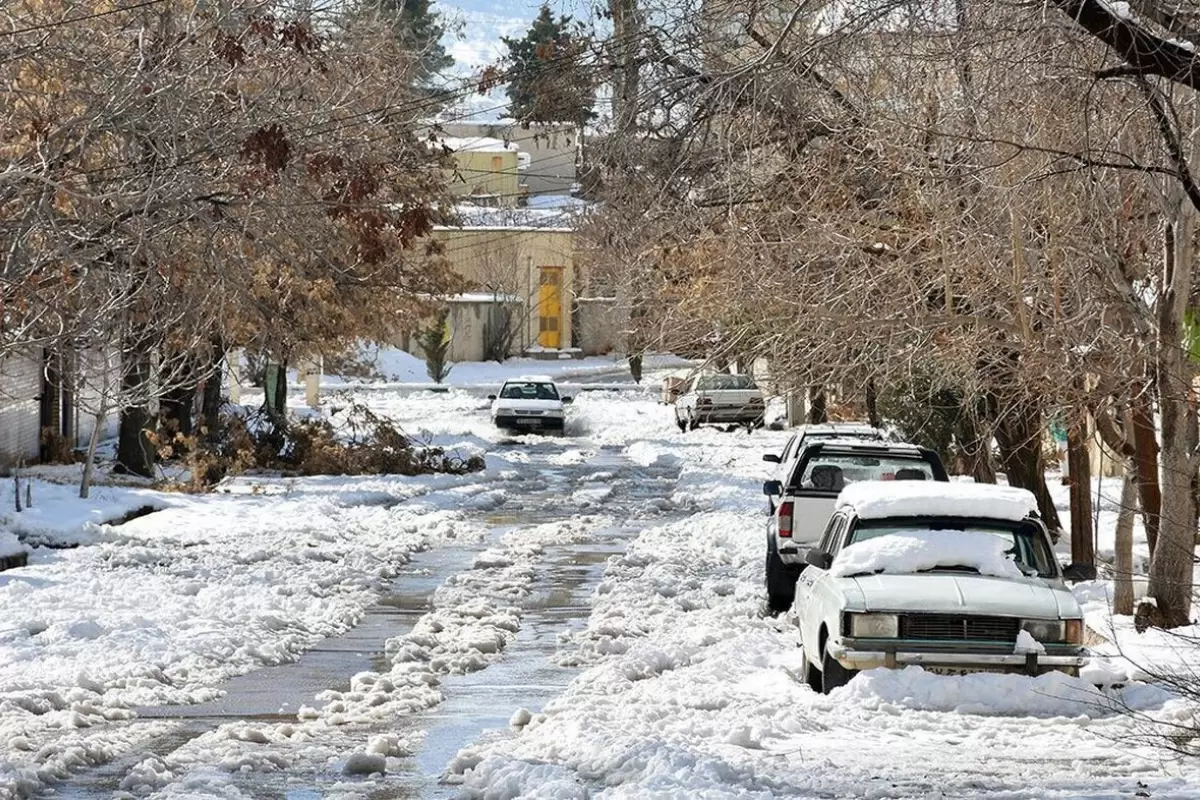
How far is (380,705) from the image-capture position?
502 inches

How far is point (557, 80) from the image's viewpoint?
1639cm

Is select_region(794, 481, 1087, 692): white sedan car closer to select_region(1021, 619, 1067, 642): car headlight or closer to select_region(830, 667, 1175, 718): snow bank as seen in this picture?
select_region(1021, 619, 1067, 642): car headlight

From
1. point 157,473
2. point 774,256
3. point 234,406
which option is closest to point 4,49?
point 774,256

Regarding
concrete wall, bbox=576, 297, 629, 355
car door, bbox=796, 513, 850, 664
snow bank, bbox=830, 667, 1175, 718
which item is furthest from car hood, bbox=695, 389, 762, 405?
snow bank, bbox=830, 667, 1175, 718

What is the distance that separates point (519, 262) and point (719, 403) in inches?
1250

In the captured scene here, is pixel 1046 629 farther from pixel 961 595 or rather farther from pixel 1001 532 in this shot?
pixel 1001 532

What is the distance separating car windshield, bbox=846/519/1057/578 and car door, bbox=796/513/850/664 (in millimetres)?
195

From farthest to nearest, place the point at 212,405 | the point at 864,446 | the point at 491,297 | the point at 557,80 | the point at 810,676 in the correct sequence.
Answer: the point at 491,297, the point at 212,405, the point at 864,446, the point at 557,80, the point at 810,676

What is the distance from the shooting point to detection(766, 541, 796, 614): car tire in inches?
704

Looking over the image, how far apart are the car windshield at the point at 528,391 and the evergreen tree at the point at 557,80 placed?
33.2m

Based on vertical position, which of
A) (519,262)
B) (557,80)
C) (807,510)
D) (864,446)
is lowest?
(807,510)

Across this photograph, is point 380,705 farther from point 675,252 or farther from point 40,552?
point 675,252

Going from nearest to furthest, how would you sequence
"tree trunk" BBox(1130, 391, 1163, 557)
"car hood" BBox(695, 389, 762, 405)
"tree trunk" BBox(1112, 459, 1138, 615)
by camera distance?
"tree trunk" BBox(1130, 391, 1163, 557) → "tree trunk" BBox(1112, 459, 1138, 615) → "car hood" BBox(695, 389, 762, 405)

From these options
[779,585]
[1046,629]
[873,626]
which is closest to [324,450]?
[779,585]
